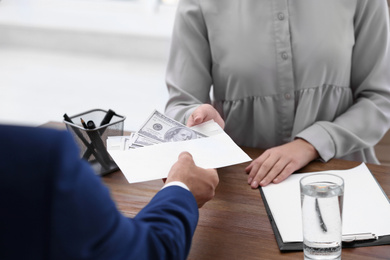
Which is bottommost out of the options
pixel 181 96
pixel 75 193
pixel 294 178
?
pixel 294 178

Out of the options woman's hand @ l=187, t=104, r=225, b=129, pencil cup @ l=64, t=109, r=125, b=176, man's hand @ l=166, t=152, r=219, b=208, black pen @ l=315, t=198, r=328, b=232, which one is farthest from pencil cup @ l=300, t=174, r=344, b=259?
pencil cup @ l=64, t=109, r=125, b=176

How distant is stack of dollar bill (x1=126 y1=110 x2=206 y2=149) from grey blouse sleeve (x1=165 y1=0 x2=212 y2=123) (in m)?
0.29

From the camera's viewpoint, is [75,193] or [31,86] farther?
[31,86]

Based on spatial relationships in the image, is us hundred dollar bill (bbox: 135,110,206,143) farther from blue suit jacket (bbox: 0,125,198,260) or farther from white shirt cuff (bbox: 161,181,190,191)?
blue suit jacket (bbox: 0,125,198,260)

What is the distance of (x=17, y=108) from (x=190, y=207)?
402cm

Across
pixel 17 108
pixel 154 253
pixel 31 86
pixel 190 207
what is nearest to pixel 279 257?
pixel 190 207

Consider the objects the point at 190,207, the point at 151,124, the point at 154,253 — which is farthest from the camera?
the point at 151,124

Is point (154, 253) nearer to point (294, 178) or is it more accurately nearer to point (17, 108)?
point (294, 178)

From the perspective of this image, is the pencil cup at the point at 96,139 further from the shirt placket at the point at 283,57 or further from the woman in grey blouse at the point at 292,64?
Result: the shirt placket at the point at 283,57

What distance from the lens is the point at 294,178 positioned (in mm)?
1559

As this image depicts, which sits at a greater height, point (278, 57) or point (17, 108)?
point (278, 57)

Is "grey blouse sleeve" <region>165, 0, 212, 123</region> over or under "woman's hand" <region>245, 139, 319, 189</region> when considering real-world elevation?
over

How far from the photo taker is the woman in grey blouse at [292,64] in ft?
5.90

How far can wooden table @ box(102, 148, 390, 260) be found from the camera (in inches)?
48.2
